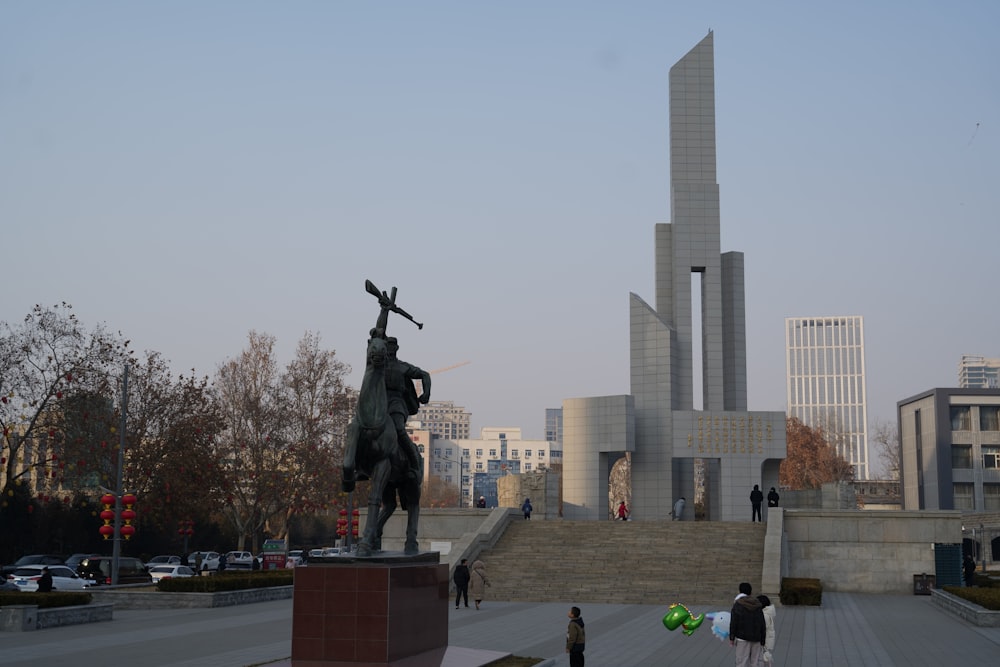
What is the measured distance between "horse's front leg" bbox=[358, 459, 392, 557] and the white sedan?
25.9 metres

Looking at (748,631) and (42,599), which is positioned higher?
(748,631)

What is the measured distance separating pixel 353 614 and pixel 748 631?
5163mm

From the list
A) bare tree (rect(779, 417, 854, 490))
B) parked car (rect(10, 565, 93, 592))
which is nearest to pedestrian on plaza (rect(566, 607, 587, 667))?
parked car (rect(10, 565, 93, 592))

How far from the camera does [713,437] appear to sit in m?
42.9

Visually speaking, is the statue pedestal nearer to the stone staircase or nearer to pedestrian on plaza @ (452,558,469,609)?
pedestrian on plaza @ (452,558,469,609)

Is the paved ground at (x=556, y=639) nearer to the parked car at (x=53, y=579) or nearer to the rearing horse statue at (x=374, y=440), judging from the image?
the rearing horse statue at (x=374, y=440)

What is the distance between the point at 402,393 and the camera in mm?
15867

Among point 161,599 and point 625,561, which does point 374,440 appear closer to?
point 161,599

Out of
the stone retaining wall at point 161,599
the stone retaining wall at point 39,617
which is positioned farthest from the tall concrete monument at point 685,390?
the stone retaining wall at point 39,617

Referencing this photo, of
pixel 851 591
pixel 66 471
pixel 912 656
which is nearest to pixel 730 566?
pixel 851 591

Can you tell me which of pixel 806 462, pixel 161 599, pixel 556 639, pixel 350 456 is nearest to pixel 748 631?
pixel 350 456

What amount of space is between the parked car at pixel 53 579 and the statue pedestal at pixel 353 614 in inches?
788

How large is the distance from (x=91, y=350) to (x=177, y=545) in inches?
894

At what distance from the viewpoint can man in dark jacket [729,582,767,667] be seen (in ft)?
43.2
